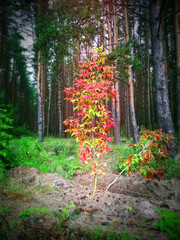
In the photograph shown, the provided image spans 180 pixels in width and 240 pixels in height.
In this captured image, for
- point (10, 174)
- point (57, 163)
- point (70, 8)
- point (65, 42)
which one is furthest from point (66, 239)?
point (70, 8)

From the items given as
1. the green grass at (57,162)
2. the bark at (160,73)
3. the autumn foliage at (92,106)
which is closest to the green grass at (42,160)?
the green grass at (57,162)

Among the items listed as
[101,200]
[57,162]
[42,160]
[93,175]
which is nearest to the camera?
[101,200]

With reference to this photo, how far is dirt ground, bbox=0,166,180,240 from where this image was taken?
6.82 ft

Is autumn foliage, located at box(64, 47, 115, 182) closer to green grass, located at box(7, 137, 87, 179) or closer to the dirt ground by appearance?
the dirt ground

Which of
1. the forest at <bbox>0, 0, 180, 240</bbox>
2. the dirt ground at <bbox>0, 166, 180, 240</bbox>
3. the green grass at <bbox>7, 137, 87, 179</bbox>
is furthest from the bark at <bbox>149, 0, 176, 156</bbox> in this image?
the green grass at <bbox>7, 137, 87, 179</bbox>

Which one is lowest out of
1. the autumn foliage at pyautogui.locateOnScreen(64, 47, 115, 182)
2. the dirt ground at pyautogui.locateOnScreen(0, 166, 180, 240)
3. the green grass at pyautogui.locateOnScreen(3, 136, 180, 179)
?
the dirt ground at pyautogui.locateOnScreen(0, 166, 180, 240)

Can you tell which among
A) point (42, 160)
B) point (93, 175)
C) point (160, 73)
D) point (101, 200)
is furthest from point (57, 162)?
point (160, 73)

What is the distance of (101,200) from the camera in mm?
2938

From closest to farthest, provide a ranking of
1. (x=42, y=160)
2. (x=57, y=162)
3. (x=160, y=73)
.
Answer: (x=160, y=73) → (x=57, y=162) → (x=42, y=160)

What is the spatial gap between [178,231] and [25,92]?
3056cm

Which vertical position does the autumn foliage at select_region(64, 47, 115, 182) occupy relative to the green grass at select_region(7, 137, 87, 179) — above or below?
above

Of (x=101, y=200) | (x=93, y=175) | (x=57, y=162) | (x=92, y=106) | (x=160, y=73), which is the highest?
(x=160, y=73)

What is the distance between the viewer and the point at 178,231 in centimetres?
167

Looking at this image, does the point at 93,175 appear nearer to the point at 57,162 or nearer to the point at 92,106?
the point at 92,106
